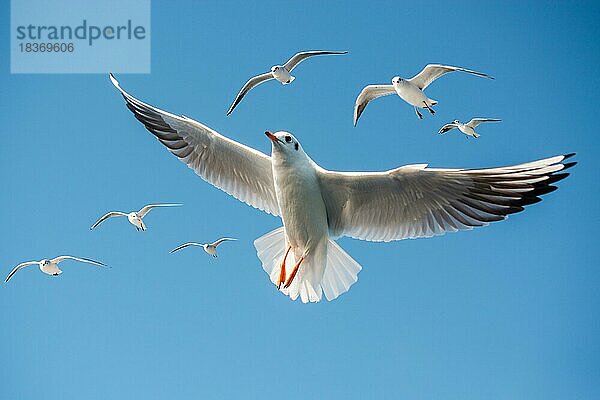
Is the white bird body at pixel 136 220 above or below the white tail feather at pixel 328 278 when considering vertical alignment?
above

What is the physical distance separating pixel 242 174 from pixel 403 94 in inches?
26.7

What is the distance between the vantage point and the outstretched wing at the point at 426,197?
2258 millimetres

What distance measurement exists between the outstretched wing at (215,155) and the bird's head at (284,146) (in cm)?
15

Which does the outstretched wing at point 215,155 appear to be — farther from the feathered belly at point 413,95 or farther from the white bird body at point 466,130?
the white bird body at point 466,130

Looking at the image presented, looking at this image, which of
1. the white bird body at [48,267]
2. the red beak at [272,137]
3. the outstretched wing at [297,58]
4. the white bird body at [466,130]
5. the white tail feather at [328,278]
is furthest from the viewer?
the white bird body at [48,267]

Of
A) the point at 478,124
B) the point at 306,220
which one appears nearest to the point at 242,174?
the point at 306,220

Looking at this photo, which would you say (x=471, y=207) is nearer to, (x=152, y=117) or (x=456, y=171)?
(x=456, y=171)

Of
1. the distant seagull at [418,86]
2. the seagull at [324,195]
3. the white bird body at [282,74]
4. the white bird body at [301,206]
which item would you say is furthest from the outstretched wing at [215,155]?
the distant seagull at [418,86]

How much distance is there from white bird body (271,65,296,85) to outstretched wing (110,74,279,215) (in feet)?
1.36

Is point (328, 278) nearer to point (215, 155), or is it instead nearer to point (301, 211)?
point (301, 211)

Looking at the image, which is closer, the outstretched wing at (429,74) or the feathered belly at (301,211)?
the feathered belly at (301,211)

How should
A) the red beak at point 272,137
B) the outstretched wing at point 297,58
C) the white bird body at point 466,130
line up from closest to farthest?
the red beak at point 272,137, the outstretched wing at point 297,58, the white bird body at point 466,130

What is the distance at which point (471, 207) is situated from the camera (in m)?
A: 2.42

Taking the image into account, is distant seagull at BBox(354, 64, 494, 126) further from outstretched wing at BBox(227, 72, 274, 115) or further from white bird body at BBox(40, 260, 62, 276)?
white bird body at BBox(40, 260, 62, 276)
